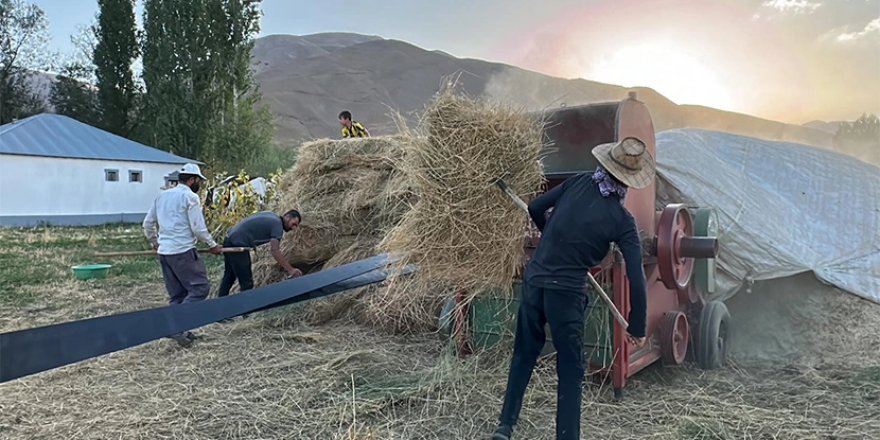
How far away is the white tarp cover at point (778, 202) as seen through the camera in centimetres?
534

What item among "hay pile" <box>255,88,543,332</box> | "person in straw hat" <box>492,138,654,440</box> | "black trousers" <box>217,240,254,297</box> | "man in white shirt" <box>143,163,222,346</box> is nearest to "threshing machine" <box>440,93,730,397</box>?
"hay pile" <box>255,88,543,332</box>

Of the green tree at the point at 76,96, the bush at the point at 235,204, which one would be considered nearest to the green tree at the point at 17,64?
the green tree at the point at 76,96

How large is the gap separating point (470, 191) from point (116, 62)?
2859 cm

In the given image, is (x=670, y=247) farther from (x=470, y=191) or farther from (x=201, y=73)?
(x=201, y=73)

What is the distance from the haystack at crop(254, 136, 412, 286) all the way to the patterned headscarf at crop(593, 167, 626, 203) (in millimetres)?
3296

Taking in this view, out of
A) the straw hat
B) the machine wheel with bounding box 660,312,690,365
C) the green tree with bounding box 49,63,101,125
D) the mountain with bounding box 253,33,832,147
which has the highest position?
the mountain with bounding box 253,33,832,147

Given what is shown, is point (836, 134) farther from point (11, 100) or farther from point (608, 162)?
point (11, 100)

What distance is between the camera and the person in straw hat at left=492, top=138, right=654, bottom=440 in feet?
9.13

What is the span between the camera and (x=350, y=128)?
757 centimetres

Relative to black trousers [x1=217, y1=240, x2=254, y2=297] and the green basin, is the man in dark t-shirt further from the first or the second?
the green basin

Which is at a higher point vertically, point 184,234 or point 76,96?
point 76,96

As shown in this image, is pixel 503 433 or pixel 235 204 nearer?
pixel 503 433

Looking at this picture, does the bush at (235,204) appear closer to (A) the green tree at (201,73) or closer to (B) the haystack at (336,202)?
(B) the haystack at (336,202)

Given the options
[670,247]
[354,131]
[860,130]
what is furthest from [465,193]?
[860,130]
